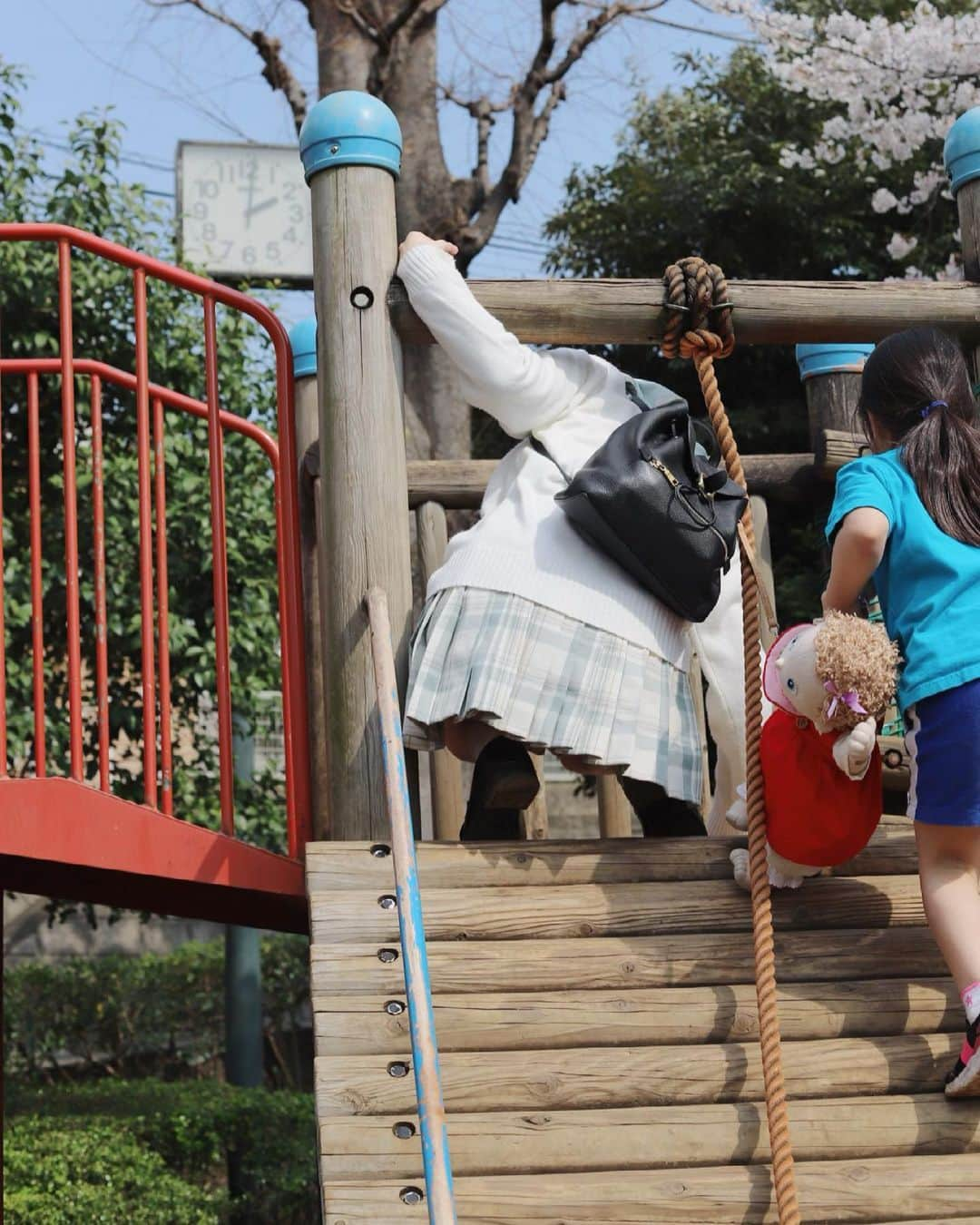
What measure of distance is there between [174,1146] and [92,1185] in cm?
99

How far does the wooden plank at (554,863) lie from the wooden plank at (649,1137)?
21.3 inches

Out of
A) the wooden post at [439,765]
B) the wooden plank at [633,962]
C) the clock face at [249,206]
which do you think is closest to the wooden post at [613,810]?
the wooden post at [439,765]

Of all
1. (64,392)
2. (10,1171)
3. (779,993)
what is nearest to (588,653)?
(779,993)

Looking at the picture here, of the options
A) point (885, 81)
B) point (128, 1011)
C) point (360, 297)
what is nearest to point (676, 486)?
point (360, 297)

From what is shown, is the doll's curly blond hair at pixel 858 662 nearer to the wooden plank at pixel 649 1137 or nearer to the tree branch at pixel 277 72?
the wooden plank at pixel 649 1137

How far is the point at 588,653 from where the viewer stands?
9.66ft

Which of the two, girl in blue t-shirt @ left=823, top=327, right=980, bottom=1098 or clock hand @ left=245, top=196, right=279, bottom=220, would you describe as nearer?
girl in blue t-shirt @ left=823, top=327, right=980, bottom=1098

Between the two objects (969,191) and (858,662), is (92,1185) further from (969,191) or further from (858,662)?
(969,191)

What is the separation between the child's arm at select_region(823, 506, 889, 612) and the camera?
102 inches

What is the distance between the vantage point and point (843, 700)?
2508 millimetres

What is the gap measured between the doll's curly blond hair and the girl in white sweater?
500 millimetres

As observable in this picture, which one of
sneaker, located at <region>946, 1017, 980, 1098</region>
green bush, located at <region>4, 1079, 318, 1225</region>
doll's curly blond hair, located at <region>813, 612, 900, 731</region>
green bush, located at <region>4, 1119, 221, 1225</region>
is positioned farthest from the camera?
green bush, located at <region>4, 1079, 318, 1225</region>

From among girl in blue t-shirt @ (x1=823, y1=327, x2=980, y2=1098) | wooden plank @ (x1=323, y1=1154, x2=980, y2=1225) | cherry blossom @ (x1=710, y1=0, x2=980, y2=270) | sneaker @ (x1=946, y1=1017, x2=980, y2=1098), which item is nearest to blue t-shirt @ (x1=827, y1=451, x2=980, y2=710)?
girl in blue t-shirt @ (x1=823, y1=327, x2=980, y2=1098)

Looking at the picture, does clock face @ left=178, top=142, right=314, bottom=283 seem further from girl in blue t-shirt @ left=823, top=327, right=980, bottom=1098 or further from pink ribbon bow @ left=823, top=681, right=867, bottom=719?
pink ribbon bow @ left=823, top=681, right=867, bottom=719
